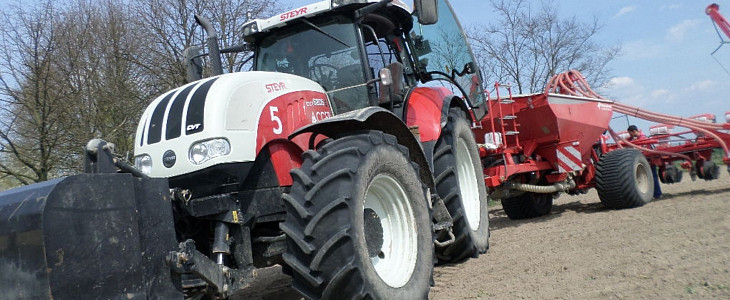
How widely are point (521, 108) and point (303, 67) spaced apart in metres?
4.41

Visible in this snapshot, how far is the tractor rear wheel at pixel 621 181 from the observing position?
8086 millimetres

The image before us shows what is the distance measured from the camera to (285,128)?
3779mm

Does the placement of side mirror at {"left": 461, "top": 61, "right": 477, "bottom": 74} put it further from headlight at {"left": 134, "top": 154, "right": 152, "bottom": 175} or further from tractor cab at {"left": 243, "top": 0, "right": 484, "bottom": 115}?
headlight at {"left": 134, "top": 154, "right": 152, "bottom": 175}

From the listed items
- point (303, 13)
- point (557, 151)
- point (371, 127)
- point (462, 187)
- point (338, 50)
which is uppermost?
point (303, 13)

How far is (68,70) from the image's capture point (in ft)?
38.1

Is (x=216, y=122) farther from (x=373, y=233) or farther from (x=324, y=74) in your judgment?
(x=324, y=74)

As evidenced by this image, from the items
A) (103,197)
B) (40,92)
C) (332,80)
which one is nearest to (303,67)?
(332,80)

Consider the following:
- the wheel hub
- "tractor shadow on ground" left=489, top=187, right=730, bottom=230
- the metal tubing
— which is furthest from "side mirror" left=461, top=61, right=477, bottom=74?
the wheel hub

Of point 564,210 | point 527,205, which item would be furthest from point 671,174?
point 527,205

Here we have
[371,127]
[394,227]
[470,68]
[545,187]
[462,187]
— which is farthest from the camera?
[545,187]

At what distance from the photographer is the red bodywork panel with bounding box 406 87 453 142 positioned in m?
5.03

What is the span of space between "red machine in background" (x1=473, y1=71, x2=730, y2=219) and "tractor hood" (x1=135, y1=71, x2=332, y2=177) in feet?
12.5

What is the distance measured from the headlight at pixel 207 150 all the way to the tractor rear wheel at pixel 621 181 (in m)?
6.58

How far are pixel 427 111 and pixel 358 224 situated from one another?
2.28 meters
